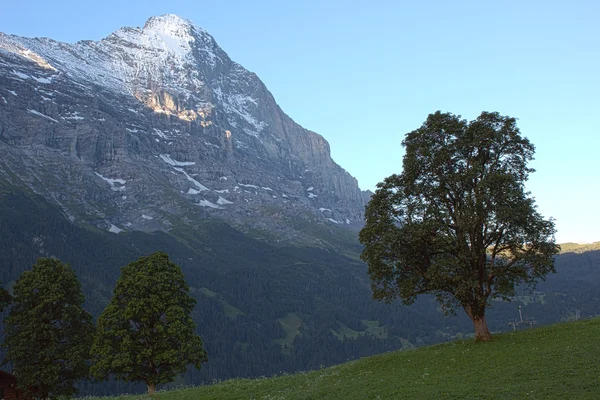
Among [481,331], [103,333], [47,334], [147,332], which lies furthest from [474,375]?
[47,334]

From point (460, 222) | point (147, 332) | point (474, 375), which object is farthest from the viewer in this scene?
point (147, 332)

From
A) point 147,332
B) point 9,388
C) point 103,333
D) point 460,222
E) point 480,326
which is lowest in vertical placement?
point 9,388

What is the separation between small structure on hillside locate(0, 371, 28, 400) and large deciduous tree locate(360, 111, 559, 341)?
39698mm

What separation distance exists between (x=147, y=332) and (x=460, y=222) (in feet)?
105

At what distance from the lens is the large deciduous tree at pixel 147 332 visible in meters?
48.4

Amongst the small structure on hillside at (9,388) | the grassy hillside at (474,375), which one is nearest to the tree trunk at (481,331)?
the grassy hillside at (474,375)

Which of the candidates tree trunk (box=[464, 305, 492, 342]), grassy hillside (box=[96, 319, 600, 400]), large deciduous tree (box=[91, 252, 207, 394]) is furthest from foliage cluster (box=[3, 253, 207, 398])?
tree trunk (box=[464, 305, 492, 342])

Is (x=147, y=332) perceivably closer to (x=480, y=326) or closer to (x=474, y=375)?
(x=480, y=326)

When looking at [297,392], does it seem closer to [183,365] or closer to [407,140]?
Result: [183,365]

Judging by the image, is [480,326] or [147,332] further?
[147,332]

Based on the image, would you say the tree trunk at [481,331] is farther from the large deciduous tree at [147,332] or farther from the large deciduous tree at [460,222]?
the large deciduous tree at [147,332]

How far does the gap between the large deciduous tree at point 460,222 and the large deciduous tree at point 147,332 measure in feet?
65.2

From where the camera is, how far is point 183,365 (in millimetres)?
49219

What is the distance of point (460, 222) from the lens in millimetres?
42562
